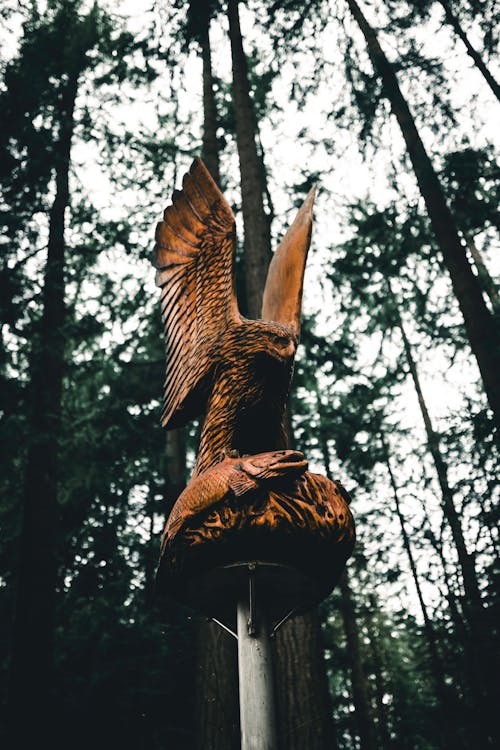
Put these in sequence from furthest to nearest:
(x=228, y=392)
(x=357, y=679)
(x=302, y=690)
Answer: (x=357, y=679) → (x=302, y=690) → (x=228, y=392)

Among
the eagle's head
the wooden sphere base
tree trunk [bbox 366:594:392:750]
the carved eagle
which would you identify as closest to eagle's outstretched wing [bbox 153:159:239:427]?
the carved eagle

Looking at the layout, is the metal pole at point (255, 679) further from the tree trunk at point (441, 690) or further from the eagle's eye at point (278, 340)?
A: the tree trunk at point (441, 690)

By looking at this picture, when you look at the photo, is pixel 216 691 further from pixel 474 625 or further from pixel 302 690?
pixel 474 625

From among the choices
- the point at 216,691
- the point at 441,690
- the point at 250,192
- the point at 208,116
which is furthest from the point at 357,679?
the point at 208,116

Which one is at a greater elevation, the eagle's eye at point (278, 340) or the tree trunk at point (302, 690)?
the eagle's eye at point (278, 340)

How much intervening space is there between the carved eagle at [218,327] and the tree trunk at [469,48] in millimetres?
6740

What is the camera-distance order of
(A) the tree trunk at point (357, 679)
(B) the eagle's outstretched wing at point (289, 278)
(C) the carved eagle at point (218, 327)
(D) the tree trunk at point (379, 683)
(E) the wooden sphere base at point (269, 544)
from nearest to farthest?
(E) the wooden sphere base at point (269, 544) → (C) the carved eagle at point (218, 327) → (B) the eagle's outstretched wing at point (289, 278) → (A) the tree trunk at point (357, 679) → (D) the tree trunk at point (379, 683)

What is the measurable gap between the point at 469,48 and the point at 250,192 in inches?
178

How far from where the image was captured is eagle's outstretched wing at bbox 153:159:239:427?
8.30 feet

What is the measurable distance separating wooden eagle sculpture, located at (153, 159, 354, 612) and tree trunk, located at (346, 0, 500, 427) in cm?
402

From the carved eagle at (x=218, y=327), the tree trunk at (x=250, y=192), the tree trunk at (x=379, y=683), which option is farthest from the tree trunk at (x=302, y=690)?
the tree trunk at (x=379, y=683)

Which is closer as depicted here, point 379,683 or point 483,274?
point 483,274

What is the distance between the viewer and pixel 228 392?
2.29 meters

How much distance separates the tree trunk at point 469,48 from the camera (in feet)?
26.6
